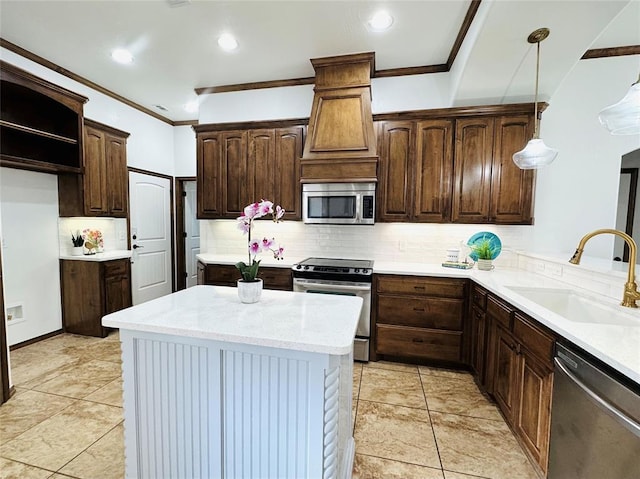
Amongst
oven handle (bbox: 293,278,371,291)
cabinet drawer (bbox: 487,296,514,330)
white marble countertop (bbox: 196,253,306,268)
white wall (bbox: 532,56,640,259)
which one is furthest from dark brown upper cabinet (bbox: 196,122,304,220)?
white wall (bbox: 532,56,640,259)

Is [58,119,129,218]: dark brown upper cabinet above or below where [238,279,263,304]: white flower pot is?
above

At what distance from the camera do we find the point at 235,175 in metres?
3.59

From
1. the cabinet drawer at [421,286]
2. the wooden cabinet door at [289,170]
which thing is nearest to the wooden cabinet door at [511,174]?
the cabinet drawer at [421,286]

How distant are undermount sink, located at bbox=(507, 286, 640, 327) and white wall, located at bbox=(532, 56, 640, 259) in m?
1.17

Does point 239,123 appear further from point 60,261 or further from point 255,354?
point 255,354

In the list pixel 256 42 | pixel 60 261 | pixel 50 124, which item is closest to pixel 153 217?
pixel 60 261

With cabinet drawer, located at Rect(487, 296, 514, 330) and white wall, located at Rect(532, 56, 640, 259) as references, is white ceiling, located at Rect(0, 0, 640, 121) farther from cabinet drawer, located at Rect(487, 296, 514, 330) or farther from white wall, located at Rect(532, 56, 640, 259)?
cabinet drawer, located at Rect(487, 296, 514, 330)

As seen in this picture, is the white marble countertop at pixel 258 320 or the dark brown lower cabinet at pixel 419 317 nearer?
the white marble countertop at pixel 258 320

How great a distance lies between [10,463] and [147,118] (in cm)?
430

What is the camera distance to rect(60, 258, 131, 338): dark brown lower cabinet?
350 cm

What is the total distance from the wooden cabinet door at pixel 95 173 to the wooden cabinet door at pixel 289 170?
217cm

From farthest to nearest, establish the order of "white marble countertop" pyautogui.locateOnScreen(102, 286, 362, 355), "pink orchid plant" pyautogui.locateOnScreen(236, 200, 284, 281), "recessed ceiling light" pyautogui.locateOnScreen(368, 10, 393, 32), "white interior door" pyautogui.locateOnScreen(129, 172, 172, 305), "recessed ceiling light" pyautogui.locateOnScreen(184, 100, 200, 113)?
"white interior door" pyautogui.locateOnScreen(129, 172, 172, 305)
"recessed ceiling light" pyautogui.locateOnScreen(184, 100, 200, 113)
"recessed ceiling light" pyautogui.locateOnScreen(368, 10, 393, 32)
"pink orchid plant" pyautogui.locateOnScreen(236, 200, 284, 281)
"white marble countertop" pyautogui.locateOnScreen(102, 286, 362, 355)

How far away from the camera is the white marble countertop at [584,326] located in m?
1.09

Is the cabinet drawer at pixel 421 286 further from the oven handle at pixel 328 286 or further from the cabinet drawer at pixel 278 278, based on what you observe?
the cabinet drawer at pixel 278 278
